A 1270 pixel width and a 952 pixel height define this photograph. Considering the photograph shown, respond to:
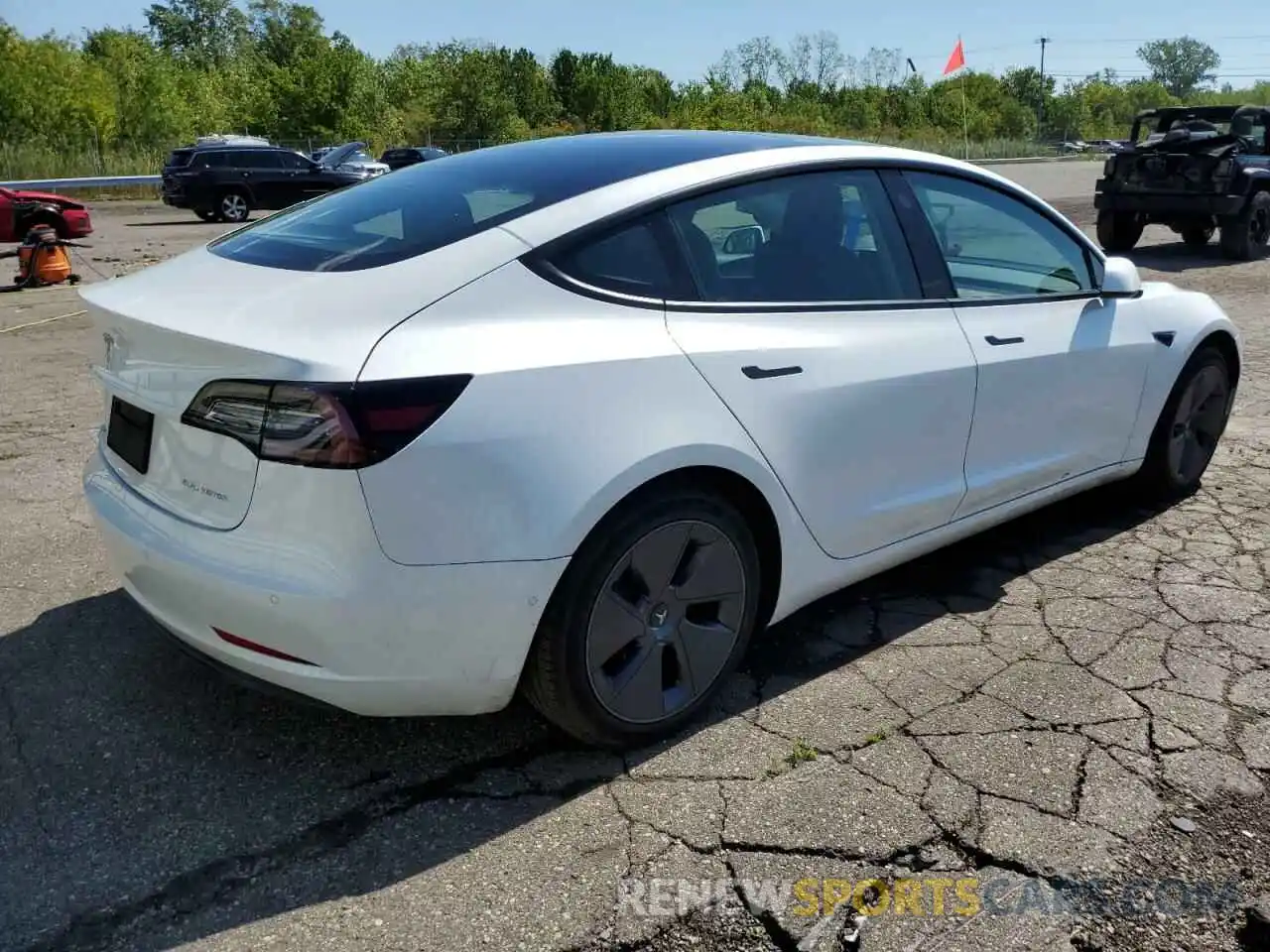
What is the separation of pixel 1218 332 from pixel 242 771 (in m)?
4.19

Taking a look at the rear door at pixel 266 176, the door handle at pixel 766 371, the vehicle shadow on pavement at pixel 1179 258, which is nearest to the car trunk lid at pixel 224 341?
the door handle at pixel 766 371

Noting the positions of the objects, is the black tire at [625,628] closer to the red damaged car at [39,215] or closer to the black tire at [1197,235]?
the red damaged car at [39,215]

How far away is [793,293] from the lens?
3.18 meters

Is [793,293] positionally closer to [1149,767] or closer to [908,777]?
[908,777]

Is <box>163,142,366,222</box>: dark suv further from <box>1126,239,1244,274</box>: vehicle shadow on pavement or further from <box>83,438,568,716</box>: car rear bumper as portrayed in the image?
<box>83,438,568,716</box>: car rear bumper

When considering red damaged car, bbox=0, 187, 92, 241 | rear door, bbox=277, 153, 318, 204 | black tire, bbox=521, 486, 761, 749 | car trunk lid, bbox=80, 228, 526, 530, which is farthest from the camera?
rear door, bbox=277, 153, 318, 204

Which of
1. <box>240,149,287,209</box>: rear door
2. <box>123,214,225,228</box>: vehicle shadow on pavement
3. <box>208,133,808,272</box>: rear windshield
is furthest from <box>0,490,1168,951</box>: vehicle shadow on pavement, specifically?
<box>240,149,287,209</box>: rear door

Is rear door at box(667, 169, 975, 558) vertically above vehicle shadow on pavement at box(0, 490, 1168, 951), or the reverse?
rear door at box(667, 169, 975, 558)

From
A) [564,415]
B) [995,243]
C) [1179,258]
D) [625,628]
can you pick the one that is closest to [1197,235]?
[1179,258]

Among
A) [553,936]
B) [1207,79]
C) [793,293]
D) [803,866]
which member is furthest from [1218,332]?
[1207,79]

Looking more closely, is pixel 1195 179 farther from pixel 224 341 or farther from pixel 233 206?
pixel 233 206

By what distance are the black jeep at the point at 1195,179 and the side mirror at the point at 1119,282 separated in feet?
35.6

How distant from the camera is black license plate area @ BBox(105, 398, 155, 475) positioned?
2.76 m

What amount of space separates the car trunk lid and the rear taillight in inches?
1.4
